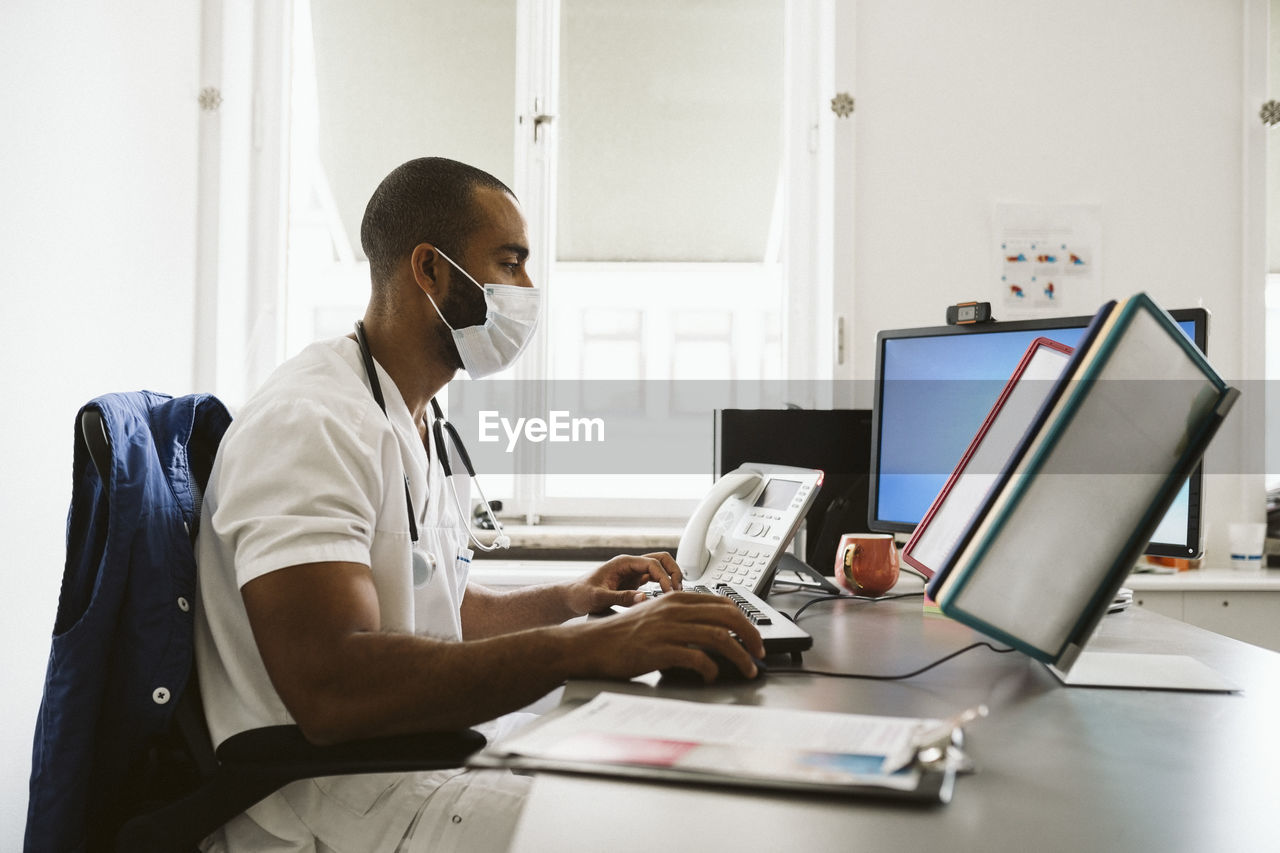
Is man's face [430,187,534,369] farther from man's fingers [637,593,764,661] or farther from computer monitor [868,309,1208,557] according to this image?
computer monitor [868,309,1208,557]

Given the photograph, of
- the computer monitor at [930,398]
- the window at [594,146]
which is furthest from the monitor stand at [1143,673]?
the window at [594,146]

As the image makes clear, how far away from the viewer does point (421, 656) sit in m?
0.91

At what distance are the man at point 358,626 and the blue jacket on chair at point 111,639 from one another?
7cm

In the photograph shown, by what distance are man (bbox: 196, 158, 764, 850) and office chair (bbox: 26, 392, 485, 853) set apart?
37mm

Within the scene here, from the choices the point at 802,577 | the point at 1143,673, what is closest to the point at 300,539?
the point at 1143,673

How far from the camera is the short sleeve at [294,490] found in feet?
3.06

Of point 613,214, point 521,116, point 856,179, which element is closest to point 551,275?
point 613,214

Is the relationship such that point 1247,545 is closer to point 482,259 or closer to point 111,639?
point 482,259

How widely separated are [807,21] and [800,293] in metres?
0.82

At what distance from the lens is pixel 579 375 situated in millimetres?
2723

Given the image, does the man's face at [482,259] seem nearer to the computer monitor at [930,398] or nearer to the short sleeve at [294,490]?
the short sleeve at [294,490]

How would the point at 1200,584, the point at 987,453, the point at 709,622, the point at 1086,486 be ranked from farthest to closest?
the point at 1200,584, the point at 987,453, the point at 709,622, the point at 1086,486

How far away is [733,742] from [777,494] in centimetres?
83

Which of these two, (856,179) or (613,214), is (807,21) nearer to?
(856,179)
